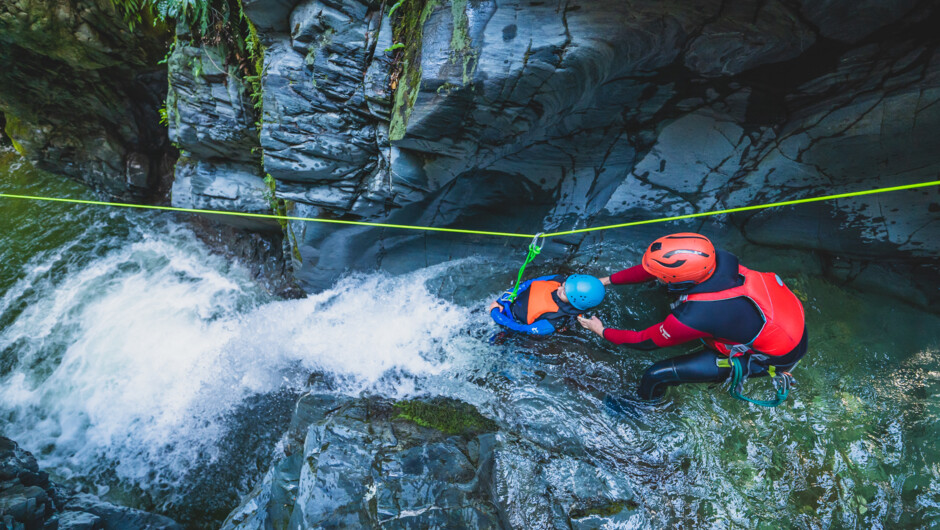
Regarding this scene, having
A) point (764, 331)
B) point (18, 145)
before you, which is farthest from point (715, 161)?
point (18, 145)

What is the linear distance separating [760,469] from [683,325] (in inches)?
62.6

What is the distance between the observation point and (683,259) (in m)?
2.70

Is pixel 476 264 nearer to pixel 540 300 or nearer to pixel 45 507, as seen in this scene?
→ pixel 540 300

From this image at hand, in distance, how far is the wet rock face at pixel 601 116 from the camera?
2.67 m

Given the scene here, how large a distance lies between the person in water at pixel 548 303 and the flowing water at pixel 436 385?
22.2 inches

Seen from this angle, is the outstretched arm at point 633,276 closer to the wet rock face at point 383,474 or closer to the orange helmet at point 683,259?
the orange helmet at point 683,259

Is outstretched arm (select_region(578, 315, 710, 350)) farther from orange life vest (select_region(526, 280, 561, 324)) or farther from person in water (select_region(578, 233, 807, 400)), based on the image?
orange life vest (select_region(526, 280, 561, 324))

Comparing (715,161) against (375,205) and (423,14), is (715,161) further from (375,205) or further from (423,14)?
(375,205)

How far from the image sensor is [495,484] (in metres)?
2.90

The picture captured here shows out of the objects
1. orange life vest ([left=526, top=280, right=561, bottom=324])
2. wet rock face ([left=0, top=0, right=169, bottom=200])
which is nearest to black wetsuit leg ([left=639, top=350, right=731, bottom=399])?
orange life vest ([left=526, top=280, right=561, bottom=324])

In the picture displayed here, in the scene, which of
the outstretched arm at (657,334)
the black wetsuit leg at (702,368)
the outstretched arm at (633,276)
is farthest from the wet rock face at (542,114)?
the black wetsuit leg at (702,368)

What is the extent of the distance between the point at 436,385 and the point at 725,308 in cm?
259

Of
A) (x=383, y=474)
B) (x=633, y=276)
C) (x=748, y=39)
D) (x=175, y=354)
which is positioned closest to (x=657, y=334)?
(x=633, y=276)

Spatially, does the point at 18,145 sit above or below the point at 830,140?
below
